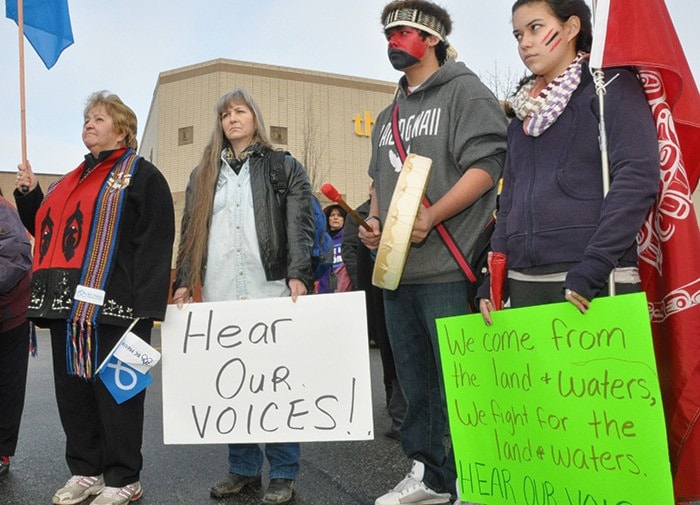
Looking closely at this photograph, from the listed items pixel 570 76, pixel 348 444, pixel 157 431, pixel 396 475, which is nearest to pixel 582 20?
pixel 570 76

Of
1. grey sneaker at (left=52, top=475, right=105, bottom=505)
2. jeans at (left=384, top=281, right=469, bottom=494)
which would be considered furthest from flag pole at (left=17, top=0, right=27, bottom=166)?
jeans at (left=384, top=281, right=469, bottom=494)

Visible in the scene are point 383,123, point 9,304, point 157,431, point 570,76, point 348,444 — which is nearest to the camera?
point 570,76

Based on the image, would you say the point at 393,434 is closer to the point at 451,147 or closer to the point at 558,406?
the point at 451,147

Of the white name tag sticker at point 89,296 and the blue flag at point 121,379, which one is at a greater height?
the white name tag sticker at point 89,296

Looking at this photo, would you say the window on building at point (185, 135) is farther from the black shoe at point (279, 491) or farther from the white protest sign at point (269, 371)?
the black shoe at point (279, 491)

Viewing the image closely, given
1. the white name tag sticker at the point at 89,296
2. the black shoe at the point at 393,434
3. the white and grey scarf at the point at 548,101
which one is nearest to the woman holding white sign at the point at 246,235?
the white name tag sticker at the point at 89,296

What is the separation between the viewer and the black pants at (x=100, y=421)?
3.20m

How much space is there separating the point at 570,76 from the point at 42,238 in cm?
257

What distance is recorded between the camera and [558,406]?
6.77 feet

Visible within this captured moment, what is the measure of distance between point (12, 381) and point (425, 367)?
2.49 meters

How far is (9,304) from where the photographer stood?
12.9ft

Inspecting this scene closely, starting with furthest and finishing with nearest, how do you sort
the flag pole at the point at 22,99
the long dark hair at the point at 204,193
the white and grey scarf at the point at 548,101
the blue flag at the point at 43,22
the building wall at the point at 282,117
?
the building wall at the point at 282,117 → the blue flag at the point at 43,22 → the flag pole at the point at 22,99 → the long dark hair at the point at 204,193 → the white and grey scarf at the point at 548,101

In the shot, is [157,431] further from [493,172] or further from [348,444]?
[493,172]

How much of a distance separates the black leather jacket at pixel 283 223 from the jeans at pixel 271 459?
776mm
